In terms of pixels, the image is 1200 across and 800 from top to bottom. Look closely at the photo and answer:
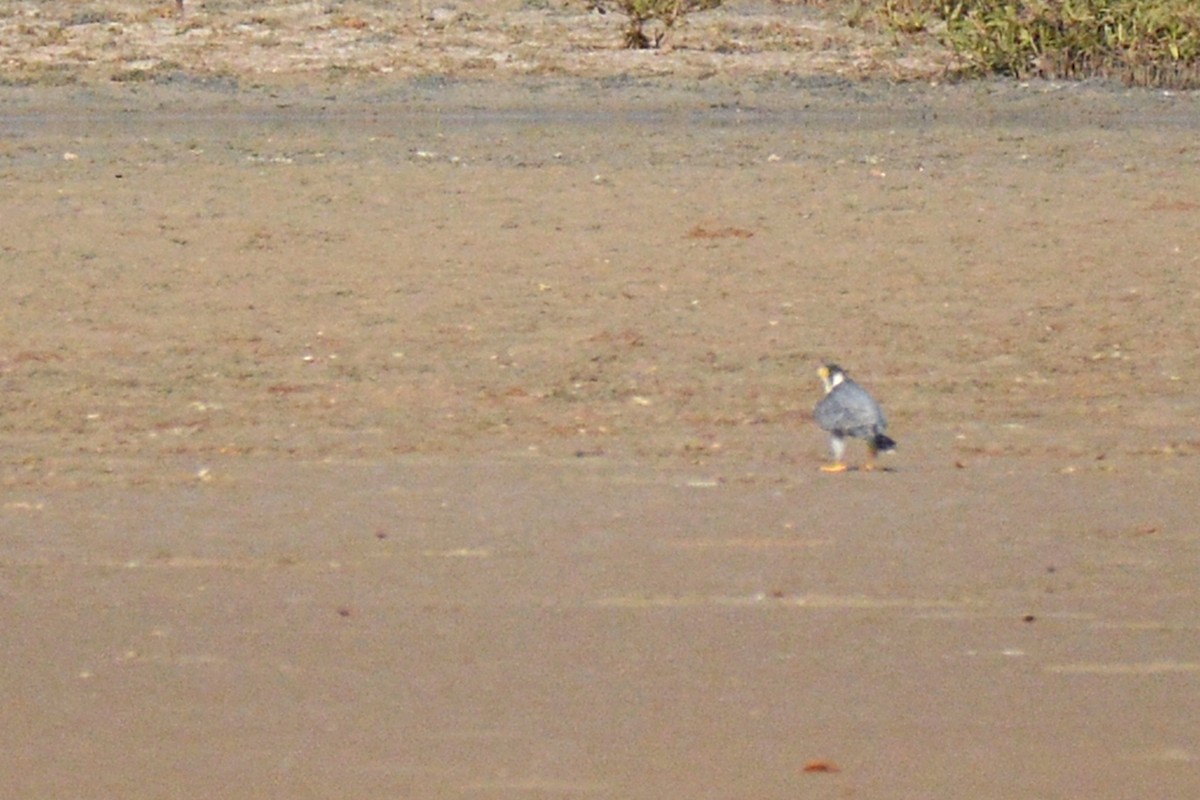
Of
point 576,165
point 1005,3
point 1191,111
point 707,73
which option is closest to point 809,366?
point 576,165

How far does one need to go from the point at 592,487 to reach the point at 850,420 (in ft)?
2.65

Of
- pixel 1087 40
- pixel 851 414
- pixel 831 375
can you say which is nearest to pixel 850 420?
pixel 851 414

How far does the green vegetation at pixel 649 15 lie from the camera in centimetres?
2567

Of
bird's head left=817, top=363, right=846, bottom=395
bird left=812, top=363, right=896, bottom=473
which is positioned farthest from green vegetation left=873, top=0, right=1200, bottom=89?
bird left=812, top=363, right=896, bottom=473

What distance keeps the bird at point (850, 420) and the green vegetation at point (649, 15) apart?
1879cm

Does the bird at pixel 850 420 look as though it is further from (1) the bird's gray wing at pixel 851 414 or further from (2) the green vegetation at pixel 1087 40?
(2) the green vegetation at pixel 1087 40

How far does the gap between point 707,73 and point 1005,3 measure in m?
3.54

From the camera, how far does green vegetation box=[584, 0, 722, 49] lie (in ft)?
84.2

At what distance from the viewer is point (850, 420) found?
698 centimetres

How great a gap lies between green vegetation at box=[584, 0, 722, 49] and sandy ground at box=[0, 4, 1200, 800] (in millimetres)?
10612

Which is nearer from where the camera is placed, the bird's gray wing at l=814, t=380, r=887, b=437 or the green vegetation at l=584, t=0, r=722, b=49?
the bird's gray wing at l=814, t=380, r=887, b=437

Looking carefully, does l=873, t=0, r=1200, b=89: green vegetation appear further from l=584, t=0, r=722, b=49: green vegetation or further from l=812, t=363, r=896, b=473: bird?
l=812, t=363, r=896, b=473: bird

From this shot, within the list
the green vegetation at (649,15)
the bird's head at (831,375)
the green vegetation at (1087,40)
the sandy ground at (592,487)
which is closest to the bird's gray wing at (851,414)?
the sandy ground at (592,487)

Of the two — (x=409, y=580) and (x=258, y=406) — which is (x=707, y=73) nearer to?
(x=258, y=406)
